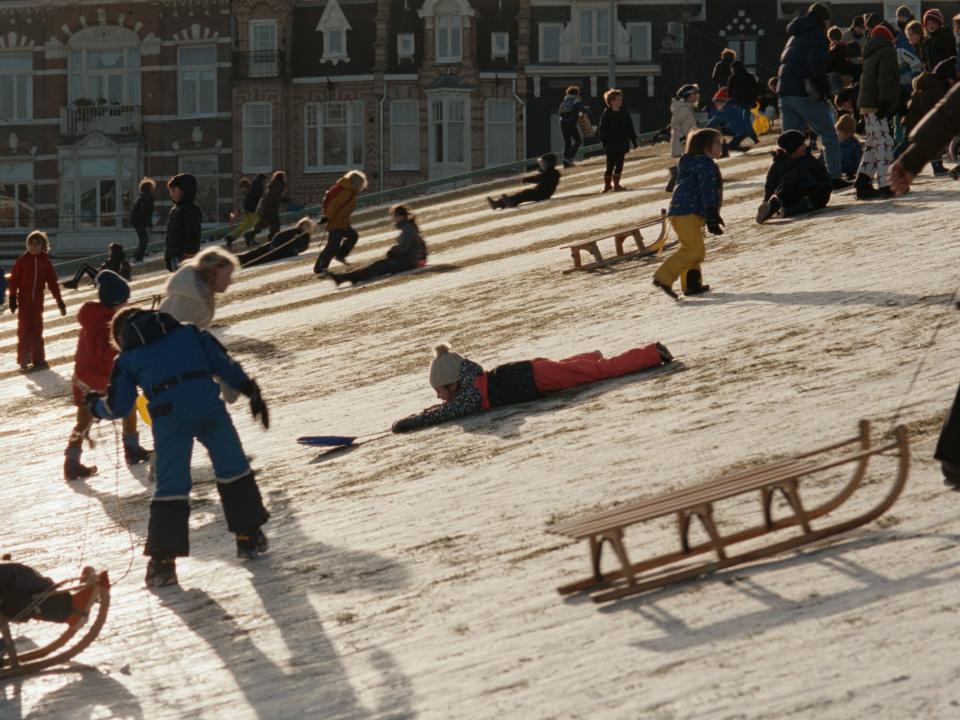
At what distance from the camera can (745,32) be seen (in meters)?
48.2

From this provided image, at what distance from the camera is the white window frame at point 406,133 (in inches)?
1939

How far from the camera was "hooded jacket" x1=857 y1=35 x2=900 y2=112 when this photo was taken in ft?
55.6

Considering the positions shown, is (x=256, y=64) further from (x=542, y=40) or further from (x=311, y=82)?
(x=542, y=40)

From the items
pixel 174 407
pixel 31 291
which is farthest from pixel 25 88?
pixel 174 407

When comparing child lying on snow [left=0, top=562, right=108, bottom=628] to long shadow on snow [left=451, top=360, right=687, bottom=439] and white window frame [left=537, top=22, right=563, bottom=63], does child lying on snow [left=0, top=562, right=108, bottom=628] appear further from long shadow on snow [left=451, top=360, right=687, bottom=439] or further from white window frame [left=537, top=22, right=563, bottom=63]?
white window frame [left=537, top=22, right=563, bottom=63]

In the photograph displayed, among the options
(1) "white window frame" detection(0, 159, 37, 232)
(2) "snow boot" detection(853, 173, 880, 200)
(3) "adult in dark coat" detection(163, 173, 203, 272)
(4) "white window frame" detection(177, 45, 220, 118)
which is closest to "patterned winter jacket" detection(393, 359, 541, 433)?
(2) "snow boot" detection(853, 173, 880, 200)

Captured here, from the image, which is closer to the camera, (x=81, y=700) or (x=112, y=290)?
(x=81, y=700)

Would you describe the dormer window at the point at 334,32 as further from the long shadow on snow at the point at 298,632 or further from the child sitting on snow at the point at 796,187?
the long shadow on snow at the point at 298,632

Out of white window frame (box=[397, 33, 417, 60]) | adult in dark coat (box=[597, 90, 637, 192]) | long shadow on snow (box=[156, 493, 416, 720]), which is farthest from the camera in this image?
white window frame (box=[397, 33, 417, 60])

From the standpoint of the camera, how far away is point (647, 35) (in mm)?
48469

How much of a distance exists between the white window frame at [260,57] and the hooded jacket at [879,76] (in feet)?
113

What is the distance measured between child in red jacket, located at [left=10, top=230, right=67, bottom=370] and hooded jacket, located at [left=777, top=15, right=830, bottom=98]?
879 centimetres

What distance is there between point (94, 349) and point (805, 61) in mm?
8781

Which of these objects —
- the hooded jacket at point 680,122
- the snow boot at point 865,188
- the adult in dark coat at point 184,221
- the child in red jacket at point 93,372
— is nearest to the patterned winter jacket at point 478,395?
the child in red jacket at point 93,372
